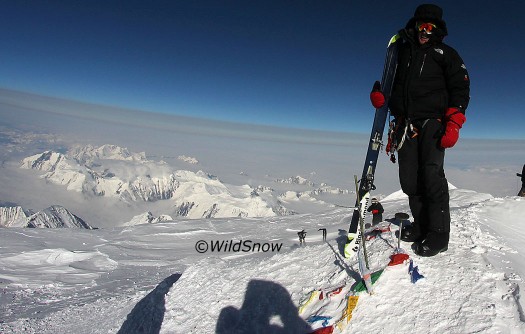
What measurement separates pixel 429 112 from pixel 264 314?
409 cm

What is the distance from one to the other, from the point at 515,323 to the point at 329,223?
→ 1132cm

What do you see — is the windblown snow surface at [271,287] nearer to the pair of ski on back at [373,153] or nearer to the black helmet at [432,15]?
the pair of ski on back at [373,153]

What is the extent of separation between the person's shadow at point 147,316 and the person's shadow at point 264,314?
4.93ft

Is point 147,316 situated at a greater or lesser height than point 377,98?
lesser

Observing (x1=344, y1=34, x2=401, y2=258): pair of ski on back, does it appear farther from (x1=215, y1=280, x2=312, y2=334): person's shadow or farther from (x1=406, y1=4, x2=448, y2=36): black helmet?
(x1=215, y1=280, x2=312, y2=334): person's shadow

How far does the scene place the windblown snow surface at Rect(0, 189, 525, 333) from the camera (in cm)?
370

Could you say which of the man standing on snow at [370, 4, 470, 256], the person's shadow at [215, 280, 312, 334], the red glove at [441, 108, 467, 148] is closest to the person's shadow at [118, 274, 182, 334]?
the person's shadow at [215, 280, 312, 334]

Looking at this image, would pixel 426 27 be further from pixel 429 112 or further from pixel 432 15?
pixel 429 112

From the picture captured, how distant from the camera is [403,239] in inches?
205

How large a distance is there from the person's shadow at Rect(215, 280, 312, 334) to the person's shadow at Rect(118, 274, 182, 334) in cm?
150

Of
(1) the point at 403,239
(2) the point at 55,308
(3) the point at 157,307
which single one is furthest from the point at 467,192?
(2) the point at 55,308

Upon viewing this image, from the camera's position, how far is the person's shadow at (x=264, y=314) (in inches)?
177

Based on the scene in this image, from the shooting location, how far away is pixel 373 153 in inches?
220

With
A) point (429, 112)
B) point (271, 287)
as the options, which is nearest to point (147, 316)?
point (271, 287)
